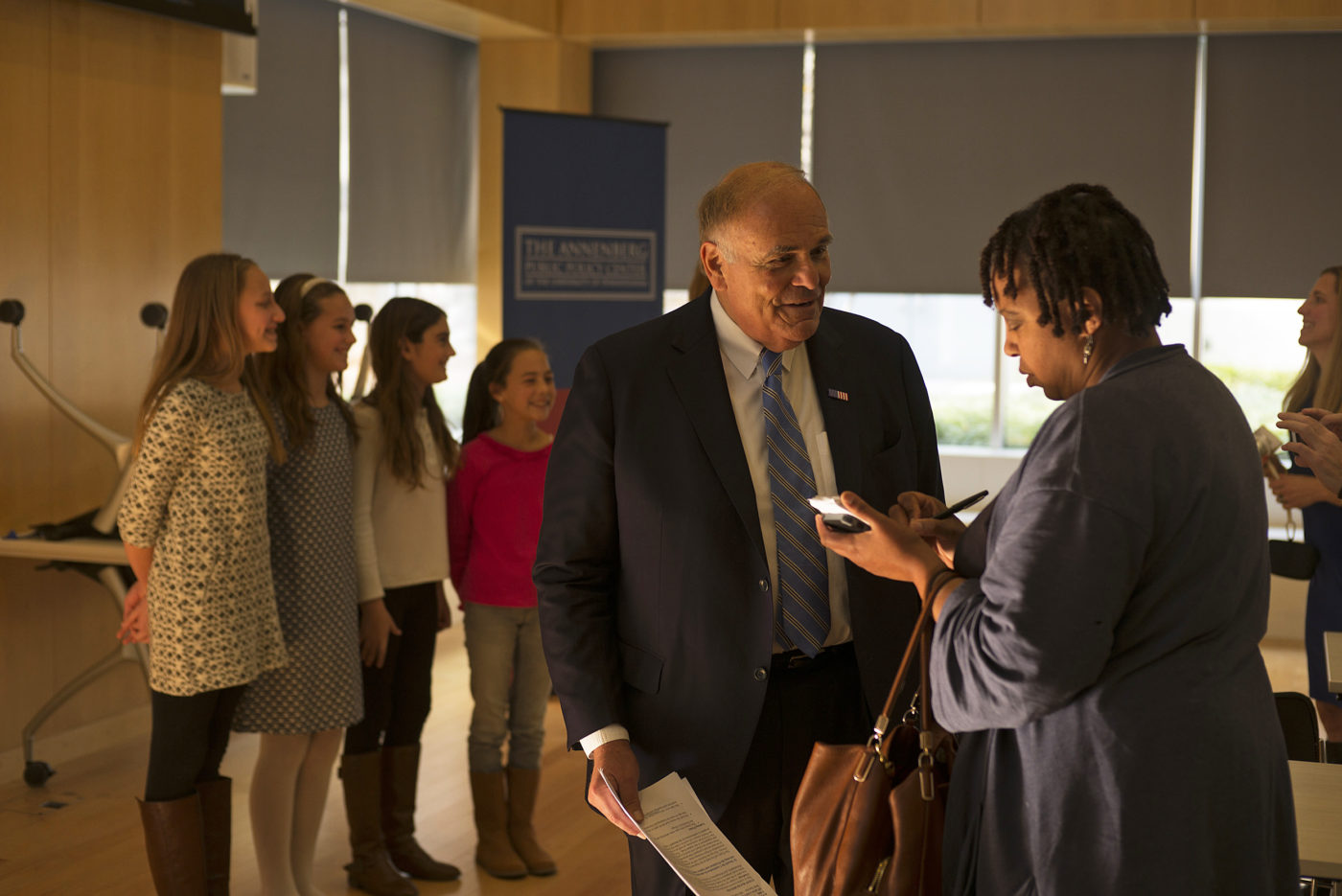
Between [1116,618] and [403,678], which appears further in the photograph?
[403,678]

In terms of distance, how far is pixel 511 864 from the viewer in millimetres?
3586

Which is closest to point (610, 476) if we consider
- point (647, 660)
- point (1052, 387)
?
point (647, 660)

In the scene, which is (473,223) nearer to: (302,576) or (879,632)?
(302,576)

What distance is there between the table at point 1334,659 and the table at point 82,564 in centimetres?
333

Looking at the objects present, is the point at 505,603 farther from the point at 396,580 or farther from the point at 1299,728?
the point at 1299,728

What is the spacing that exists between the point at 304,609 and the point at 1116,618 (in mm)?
2372

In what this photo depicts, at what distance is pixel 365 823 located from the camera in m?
3.50

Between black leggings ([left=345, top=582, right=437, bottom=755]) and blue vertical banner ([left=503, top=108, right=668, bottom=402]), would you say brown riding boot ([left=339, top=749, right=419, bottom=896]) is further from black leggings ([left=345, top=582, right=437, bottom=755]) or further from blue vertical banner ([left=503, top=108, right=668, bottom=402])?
blue vertical banner ([left=503, top=108, right=668, bottom=402])

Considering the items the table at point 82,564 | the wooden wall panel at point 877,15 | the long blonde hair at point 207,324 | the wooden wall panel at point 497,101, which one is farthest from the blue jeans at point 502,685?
the wooden wall panel at point 877,15

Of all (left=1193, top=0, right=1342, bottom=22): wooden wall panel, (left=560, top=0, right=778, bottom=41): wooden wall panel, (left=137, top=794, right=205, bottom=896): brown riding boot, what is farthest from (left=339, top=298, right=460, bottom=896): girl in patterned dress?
(left=1193, top=0, right=1342, bottom=22): wooden wall panel

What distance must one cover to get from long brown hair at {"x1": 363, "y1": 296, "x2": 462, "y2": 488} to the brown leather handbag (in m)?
2.22

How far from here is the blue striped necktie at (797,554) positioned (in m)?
1.89

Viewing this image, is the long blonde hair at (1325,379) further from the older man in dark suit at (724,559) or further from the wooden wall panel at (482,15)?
the wooden wall panel at (482,15)

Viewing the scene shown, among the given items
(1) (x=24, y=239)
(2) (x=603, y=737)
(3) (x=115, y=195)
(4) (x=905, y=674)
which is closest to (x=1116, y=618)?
(4) (x=905, y=674)
